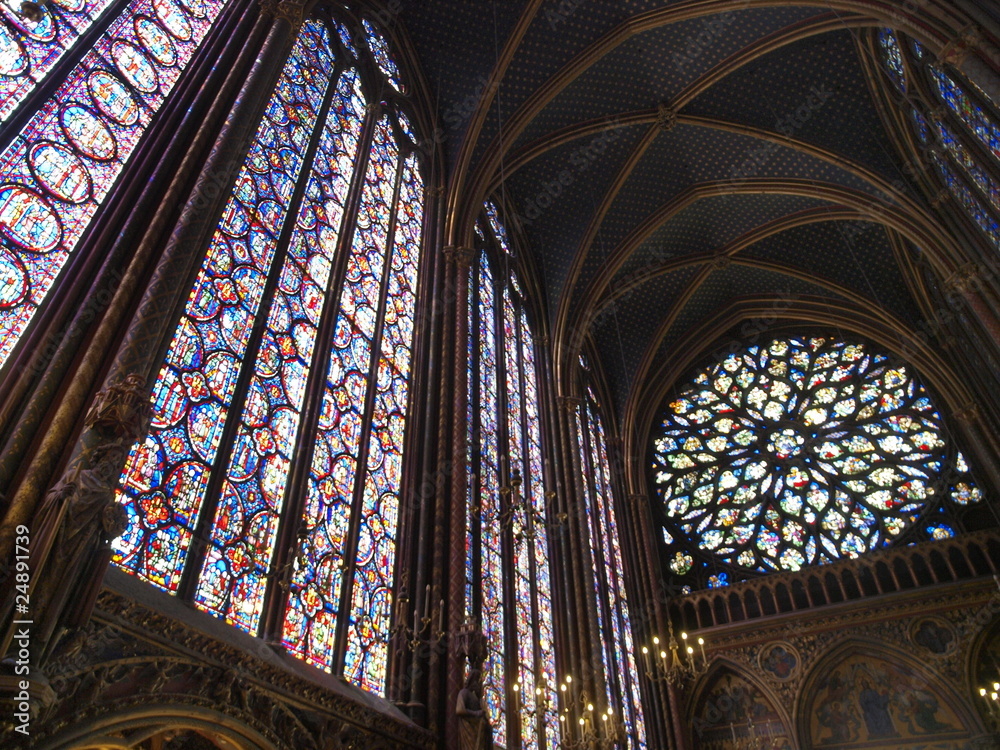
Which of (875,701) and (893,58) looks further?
(875,701)

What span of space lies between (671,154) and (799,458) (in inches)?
311

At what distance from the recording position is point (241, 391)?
6914mm

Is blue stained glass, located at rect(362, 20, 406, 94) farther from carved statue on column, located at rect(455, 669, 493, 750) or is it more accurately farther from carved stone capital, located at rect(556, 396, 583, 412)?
carved statue on column, located at rect(455, 669, 493, 750)

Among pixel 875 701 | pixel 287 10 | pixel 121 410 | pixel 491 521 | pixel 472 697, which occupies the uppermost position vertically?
pixel 287 10

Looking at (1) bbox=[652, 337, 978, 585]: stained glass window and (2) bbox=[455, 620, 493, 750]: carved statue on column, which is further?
(1) bbox=[652, 337, 978, 585]: stained glass window

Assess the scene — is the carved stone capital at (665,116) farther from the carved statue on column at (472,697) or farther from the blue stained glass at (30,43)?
the carved statue on column at (472,697)

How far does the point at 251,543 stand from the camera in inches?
255

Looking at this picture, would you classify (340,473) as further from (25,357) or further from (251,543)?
(25,357)

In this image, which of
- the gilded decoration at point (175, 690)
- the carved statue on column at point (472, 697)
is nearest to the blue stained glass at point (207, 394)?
the gilded decoration at point (175, 690)

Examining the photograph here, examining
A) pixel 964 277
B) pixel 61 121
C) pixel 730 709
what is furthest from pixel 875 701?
pixel 61 121

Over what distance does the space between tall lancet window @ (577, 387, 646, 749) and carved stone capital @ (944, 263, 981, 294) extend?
7393 mm

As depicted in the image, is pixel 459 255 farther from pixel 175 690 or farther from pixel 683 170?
pixel 175 690

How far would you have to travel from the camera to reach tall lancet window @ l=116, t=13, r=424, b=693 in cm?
607

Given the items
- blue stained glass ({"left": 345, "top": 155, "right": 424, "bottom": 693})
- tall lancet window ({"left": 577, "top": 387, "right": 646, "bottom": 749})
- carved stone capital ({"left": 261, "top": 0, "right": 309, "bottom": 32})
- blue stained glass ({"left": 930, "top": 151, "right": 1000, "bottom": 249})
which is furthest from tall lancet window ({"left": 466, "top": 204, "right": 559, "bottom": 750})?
blue stained glass ({"left": 930, "top": 151, "right": 1000, "bottom": 249})
